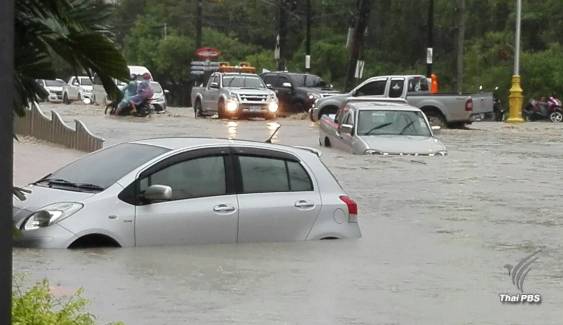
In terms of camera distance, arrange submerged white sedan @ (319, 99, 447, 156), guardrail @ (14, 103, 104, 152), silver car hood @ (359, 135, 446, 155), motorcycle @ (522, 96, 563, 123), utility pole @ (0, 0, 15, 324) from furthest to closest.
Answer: motorcycle @ (522, 96, 563, 123), guardrail @ (14, 103, 104, 152), submerged white sedan @ (319, 99, 447, 156), silver car hood @ (359, 135, 446, 155), utility pole @ (0, 0, 15, 324)

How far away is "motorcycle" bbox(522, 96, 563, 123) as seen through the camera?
1736 inches

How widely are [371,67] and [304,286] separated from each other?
205 ft

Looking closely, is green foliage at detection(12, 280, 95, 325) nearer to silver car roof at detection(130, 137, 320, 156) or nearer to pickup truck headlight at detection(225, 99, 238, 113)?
silver car roof at detection(130, 137, 320, 156)

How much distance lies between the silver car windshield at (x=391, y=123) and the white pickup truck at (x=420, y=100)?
31.7 feet

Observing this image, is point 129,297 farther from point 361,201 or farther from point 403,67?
point 403,67

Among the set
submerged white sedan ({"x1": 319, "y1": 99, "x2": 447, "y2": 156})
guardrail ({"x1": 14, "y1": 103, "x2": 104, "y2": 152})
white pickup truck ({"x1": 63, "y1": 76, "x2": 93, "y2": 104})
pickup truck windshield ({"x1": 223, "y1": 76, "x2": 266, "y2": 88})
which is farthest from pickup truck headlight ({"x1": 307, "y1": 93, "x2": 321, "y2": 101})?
submerged white sedan ({"x1": 319, "y1": 99, "x2": 447, "y2": 156})

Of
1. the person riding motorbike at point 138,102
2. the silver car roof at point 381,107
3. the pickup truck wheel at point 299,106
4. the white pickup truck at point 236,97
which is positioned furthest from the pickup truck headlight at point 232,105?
the silver car roof at point 381,107

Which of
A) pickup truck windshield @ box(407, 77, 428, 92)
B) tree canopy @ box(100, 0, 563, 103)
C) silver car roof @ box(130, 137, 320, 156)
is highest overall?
tree canopy @ box(100, 0, 563, 103)

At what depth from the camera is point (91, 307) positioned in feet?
26.9

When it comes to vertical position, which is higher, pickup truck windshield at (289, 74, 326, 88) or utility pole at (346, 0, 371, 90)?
utility pole at (346, 0, 371, 90)

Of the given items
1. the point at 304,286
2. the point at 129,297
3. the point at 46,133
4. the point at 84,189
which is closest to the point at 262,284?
the point at 304,286

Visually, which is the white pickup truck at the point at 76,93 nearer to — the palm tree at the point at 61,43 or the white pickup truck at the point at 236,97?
the white pickup truck at the point at 236,97

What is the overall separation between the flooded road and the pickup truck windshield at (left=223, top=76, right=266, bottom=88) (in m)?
22.0

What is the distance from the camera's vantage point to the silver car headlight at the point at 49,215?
10.3m
